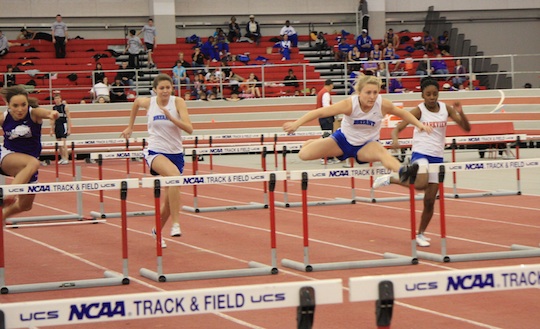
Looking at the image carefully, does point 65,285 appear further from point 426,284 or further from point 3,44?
point 3,44

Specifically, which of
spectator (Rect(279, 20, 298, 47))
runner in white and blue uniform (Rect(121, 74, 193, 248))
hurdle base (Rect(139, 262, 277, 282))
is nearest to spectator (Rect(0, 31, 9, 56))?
spectator (Rect(279, 20, 298, 47))

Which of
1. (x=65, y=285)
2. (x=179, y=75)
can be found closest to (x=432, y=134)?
(x=65, y=285)

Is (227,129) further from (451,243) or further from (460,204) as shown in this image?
(451,243)

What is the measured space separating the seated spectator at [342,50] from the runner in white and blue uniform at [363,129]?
22.2m

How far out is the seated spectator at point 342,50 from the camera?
31547mm

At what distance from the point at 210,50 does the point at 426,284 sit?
2834 cm

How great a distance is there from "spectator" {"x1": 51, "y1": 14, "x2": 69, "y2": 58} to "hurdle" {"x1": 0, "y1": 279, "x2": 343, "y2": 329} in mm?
27974

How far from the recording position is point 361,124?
914 centimetres

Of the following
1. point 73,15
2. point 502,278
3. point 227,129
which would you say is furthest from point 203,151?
point 73,15

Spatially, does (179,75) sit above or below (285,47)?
below

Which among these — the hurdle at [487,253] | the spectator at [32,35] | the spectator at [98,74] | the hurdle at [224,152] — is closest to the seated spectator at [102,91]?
the spectator at [98,74]

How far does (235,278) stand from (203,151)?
5395 mm

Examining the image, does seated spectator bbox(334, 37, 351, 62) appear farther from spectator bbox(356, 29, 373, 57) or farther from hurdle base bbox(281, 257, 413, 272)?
hurdle base bbox(281, 257, 413, 272)

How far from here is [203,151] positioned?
13.5m
